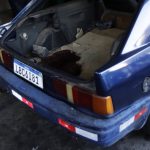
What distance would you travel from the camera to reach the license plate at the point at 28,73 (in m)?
2.26

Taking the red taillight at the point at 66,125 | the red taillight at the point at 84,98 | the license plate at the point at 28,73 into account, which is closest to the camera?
the red taillight at the point at 84,98

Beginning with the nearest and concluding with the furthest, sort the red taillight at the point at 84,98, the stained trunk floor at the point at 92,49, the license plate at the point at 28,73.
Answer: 1. the red taillight at the point at 84,98
2. the license plate at the point at 28,73
3. the stained trunk floor at the point at 92,49

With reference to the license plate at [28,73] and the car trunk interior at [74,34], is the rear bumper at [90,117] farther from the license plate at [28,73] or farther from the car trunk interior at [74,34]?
the car trunk interior at [74,34]

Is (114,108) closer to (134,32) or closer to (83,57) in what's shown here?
(134,32)

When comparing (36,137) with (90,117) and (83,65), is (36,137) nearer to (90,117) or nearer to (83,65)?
(83,65)

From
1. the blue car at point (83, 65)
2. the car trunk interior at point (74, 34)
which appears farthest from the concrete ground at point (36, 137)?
the car trunk interior at point (74, 34)

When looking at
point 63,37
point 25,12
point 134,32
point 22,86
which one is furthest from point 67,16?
point 134,32

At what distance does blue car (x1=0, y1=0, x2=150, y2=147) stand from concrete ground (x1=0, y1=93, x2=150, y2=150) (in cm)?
32

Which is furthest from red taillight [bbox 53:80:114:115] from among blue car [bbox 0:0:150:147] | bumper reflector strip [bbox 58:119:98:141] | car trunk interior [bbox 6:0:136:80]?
car trunk interior [bbox 6:0:136:80]

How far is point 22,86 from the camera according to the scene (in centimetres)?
242

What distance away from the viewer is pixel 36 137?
284 centimetres

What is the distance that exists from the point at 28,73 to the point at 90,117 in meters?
0.64

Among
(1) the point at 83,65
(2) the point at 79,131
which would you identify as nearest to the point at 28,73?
(1) the point at 83,65

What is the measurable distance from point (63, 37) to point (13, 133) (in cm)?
104
